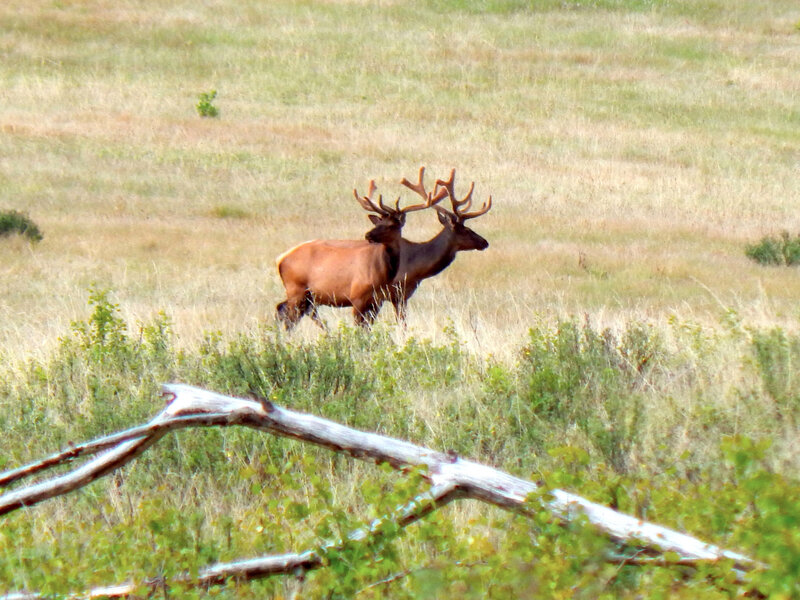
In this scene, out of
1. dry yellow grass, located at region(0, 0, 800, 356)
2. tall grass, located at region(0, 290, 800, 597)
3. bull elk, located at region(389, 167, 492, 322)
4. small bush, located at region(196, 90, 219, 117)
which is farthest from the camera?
small bush, located at region(196, 90, 219, 117)

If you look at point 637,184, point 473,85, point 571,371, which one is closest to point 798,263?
point 637,184

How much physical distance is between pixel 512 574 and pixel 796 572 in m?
0.65

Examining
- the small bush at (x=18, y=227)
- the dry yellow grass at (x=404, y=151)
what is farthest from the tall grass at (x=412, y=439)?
the small bush at (x=18, y=227)

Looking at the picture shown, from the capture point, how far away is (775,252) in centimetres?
1647

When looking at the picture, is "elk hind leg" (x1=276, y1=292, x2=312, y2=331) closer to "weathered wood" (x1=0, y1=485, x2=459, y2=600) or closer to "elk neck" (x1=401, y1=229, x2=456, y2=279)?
"elk neck" (x1=401, y1=229, x2=456, y2=279)

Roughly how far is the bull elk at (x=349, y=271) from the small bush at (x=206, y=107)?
19577mm

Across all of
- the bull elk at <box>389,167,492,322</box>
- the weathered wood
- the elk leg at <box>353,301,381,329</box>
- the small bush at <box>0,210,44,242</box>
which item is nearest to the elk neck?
the bull elk at <box>389,167,492,322</box>

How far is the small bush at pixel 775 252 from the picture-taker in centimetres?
1638

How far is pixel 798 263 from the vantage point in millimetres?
16531

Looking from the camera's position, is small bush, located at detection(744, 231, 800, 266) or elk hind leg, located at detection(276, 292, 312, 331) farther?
small bush, located at detection(744, 231, 800, 266)

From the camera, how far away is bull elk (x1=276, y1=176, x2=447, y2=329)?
10.1m

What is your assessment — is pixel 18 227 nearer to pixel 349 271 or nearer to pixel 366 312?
pixel 349 271

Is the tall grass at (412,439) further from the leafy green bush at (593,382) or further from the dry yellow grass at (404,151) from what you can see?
the dry yellow grass at (404,151)

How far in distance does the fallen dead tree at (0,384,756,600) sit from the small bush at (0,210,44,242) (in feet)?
42.3
